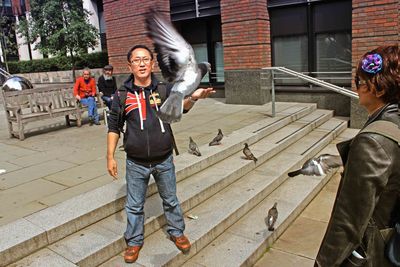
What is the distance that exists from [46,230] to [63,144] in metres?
3.89

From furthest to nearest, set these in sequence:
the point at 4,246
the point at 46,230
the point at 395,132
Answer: the point at 46,230, the point at 4,246, the point at 395,132

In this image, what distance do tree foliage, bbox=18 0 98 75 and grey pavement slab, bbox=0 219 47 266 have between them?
43.4 feet

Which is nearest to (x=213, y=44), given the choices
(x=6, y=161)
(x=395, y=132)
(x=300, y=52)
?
(x=300, y=52)

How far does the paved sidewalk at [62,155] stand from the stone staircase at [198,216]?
22.4 inches

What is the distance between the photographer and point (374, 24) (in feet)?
24.6

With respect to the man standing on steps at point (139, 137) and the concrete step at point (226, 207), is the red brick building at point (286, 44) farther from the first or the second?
the man standing on steps at point (139, 137)

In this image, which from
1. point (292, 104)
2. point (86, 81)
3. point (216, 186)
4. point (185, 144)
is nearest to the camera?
point (216, 186)

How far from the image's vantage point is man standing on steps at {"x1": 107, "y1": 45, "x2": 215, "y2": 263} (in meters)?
3.14

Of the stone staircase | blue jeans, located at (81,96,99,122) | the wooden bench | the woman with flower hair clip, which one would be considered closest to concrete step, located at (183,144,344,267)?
the stone staircase

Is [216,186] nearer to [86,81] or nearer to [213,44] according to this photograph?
[86,81]

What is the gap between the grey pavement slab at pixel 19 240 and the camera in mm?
3113

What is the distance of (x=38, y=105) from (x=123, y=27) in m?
4.58

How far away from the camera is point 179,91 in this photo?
105 inches

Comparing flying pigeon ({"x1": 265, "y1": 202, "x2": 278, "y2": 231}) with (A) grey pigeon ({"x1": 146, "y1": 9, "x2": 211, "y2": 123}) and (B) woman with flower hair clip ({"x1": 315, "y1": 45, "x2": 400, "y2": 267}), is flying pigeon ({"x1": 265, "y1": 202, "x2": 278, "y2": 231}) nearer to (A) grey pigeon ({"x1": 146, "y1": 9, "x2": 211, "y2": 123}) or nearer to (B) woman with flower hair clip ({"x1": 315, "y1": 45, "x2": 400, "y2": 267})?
(A) grey pigeon ({"x1": 146, "y1": 9, "x2": 211, "y2": 123})
